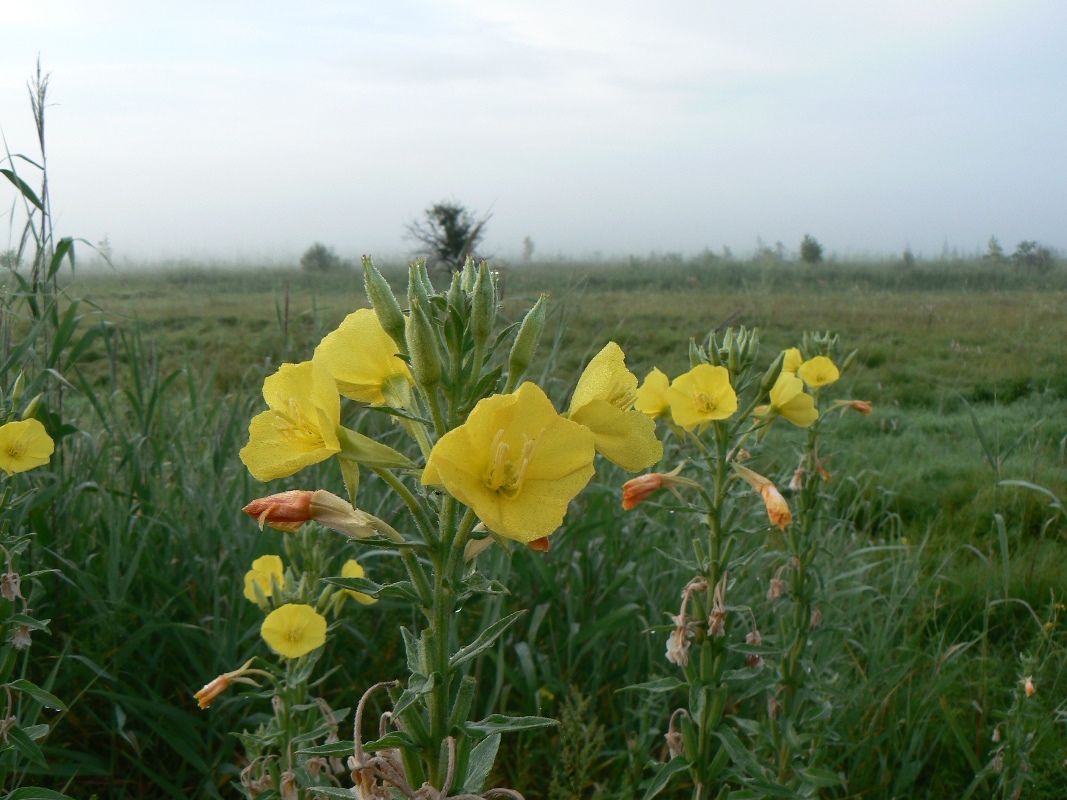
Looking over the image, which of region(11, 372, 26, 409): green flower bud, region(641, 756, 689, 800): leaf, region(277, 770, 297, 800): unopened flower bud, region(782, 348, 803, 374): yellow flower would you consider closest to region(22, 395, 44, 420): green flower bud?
region(11, 372, 26, 409): green flower bud

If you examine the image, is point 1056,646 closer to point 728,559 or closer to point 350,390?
point 728,559

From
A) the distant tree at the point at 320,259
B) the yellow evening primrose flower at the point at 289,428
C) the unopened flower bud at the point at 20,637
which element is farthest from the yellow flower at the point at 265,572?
the distant tree at the point at 320,259

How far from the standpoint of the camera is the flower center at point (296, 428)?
908 mm

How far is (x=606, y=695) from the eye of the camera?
8.07ft

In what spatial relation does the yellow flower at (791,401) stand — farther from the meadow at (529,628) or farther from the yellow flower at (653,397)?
the meadow at (529,628)

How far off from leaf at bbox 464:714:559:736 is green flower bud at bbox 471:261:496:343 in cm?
41

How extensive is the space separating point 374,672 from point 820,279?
11089 mm

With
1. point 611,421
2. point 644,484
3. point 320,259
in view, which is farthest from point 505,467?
point 320,259

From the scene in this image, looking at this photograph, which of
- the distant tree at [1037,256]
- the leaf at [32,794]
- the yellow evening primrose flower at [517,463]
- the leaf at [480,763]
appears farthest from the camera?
the distant tree at [1037,256]

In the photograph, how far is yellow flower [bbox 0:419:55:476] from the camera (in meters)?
1.64

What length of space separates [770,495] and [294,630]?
1093 millimetres

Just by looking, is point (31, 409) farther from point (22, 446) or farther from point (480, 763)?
point (480, 763)

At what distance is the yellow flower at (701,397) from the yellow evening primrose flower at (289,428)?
3.20ft

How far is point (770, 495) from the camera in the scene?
1812 millimetres
